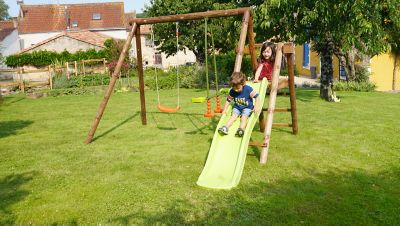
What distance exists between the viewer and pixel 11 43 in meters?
48.5

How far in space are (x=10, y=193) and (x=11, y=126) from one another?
6.00 meters

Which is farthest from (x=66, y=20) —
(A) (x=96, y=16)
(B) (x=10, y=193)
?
(B) (x=10, y=193)

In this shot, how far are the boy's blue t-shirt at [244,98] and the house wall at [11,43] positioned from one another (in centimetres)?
4927

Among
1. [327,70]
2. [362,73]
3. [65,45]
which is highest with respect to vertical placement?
[65,45]

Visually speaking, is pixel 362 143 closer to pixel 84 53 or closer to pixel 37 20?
pixel 84 53

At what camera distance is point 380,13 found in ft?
40.5

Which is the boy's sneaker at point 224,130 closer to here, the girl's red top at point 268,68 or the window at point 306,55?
the girl's red top at point 268,68

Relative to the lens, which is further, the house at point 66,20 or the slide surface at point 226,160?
the house at point 66,20

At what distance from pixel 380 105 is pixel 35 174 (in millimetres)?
11110

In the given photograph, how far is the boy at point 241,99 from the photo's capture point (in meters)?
6.52

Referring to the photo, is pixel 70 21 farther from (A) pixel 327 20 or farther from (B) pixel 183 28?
(A) pixel 327 20

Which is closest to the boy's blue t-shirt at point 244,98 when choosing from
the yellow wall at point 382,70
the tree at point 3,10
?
the yellow wall at point 382,70

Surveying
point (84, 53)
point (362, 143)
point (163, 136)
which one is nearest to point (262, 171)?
point (362, 143)

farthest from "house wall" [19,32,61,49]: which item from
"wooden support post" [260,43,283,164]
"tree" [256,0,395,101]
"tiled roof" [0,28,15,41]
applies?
"wooden support post" [260,43,283,164]
